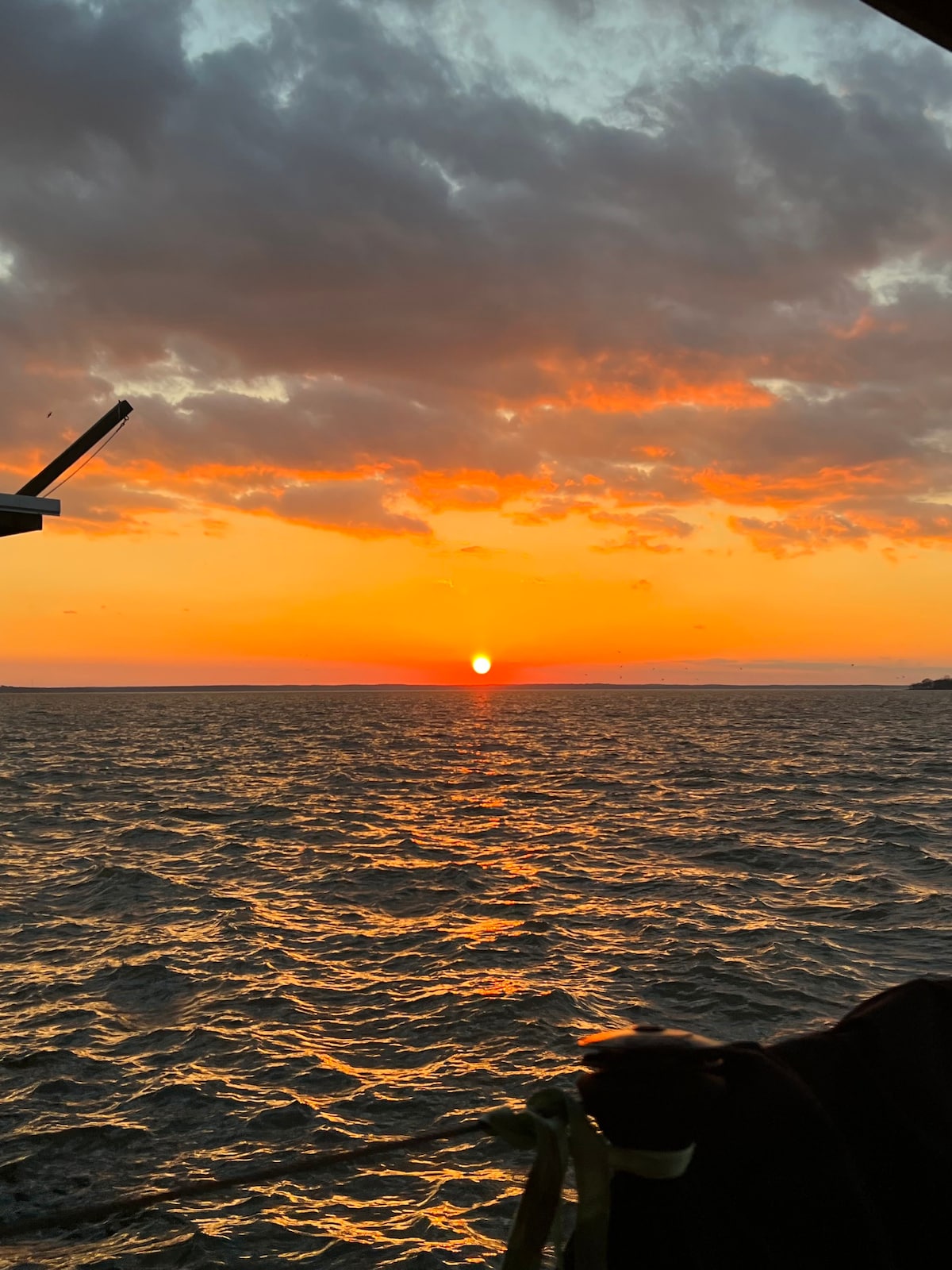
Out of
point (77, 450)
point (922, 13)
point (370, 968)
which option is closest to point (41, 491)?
point (77, 450)

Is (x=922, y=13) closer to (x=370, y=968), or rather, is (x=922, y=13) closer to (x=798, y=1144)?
(x=798, y=1144)

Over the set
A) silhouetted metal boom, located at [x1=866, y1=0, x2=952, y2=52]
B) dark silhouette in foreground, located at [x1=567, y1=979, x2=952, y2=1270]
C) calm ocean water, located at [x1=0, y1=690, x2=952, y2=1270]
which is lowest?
calm ocean water, located at [x1=0, y1=690, x2=952, y2=1270]

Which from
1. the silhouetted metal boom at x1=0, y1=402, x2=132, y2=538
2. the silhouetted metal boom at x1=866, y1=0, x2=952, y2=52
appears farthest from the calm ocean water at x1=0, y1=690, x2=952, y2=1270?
the silhouetted metal boom at x1=866, y1=0, x2=952, y2=52

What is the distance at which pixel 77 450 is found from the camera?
1179 centimetres

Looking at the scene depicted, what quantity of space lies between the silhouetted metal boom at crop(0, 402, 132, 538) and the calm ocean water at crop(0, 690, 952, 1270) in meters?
6.06

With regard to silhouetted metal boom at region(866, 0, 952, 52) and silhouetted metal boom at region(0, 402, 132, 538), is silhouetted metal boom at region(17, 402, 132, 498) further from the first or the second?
silhouetted metal boom at region(866, 0, 952, 52)

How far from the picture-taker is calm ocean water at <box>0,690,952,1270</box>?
9023 millimetres

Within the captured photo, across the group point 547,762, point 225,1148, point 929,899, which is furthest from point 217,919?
point 547,762

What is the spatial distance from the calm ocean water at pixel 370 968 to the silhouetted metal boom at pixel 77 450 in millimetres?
6787

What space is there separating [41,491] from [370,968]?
28.5ft

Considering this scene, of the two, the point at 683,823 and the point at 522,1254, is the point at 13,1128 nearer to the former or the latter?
the point at 522,1254

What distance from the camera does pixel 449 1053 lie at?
467 inches

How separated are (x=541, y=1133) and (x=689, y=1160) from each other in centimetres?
32

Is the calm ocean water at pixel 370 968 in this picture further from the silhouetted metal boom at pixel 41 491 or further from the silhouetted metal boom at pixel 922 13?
the silhouetted metal boom at pixel 922 13
